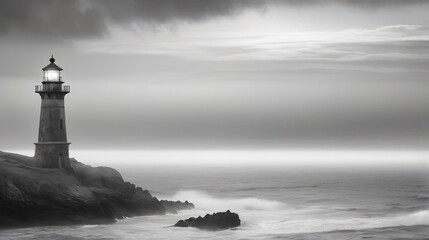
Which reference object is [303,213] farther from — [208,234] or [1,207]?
[1,207]

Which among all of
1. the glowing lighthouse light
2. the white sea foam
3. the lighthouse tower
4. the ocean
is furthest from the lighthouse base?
the white sea foam

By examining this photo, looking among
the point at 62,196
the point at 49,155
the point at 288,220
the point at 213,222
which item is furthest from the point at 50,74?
the point at 288,220

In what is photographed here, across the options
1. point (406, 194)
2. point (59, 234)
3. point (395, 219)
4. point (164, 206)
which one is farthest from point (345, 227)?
point (406, 194)

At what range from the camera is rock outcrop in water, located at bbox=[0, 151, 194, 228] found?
5056 cm

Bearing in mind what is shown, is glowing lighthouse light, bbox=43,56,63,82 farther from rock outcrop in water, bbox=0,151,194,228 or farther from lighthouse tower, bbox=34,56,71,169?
rock outcrop in water, bbox=0,151,194,228

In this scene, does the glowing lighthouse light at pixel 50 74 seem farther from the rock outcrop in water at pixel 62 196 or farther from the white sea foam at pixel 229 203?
the white sea foam at pixel 229 203

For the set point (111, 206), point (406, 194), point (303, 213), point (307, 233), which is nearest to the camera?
point (307, 233)

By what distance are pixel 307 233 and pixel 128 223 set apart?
13342mm

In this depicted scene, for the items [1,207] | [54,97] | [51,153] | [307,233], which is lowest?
[307,233]

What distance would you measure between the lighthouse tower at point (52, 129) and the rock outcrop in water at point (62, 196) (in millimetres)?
1129

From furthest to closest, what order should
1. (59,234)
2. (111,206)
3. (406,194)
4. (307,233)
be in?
(406,194), (111,206), (307,233), (59,234)

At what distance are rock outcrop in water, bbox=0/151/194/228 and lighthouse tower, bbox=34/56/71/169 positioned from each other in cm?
113

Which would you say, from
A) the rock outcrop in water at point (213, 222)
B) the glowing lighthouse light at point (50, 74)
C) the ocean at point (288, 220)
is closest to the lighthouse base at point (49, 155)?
the glowing lighthouse light at point (50, 74)

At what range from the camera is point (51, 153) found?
58406 millimetres
